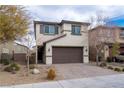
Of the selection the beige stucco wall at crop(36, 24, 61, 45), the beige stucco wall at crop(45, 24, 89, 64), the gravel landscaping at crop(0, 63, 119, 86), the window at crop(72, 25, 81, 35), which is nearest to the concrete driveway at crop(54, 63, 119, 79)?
the gravel landscaping at crop(0, 63, 119, 86)

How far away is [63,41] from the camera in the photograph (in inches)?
832

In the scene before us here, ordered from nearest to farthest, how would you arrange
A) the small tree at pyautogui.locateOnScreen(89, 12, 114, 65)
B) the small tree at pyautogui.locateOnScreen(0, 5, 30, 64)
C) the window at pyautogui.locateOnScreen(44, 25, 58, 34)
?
the small tree at pyautogui.locateOnScreen(0, 5, 30, 64), the small tree at pyautogui.locateOnScreen(89, 12, 114, 65), the window at pyautogui.locateOnScreen(44, 25, 58, 34)

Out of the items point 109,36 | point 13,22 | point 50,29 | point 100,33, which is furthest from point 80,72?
point 50,29

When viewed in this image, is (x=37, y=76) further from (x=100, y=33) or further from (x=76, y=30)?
(x=76, y=30)

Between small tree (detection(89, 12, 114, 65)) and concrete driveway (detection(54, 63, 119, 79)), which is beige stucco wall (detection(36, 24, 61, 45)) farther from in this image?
concrete driveway (detection(54, 63, 119, 79))

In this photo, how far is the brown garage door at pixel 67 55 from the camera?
20.9m

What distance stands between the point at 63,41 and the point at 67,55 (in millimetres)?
1709

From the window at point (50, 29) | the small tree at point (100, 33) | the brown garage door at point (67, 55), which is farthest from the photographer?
the window at point (50, 29)

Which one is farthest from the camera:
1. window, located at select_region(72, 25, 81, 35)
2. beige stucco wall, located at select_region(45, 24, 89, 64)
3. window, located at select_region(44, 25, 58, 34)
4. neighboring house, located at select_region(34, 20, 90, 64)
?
window, located at select_region(44, 25, 58, 34)

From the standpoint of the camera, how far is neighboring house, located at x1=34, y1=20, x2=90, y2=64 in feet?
67.9

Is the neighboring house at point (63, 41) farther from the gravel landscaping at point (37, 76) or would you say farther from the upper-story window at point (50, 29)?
the gravel landscaping at point (37, 76)

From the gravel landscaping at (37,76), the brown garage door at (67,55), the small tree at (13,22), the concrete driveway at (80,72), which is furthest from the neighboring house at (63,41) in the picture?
the gravel landscaping at (37,76)

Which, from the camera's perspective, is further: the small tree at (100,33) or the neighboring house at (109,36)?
the neighboring house at (109,36)
